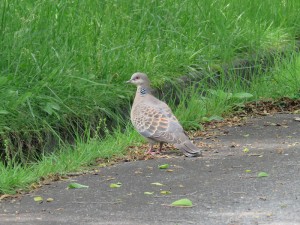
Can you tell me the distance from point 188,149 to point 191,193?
4.39 feet

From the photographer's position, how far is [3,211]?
19.5 feet

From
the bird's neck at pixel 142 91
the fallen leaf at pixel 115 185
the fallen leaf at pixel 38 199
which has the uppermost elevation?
the bird's neck at pixel 142 91

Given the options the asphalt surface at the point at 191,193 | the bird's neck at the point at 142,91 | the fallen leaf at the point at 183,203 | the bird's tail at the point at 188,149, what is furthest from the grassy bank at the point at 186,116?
the fallen leaf at the point at 183,203

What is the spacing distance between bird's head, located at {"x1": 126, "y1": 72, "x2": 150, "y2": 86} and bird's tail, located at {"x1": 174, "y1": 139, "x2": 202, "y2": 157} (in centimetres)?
95

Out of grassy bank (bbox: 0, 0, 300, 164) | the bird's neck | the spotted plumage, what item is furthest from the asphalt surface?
grassy bank (bbox: 0, 0, 300, 164)

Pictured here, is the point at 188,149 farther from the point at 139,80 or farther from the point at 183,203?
the point at 183,203

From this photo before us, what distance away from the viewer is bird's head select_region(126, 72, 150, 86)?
8.41m

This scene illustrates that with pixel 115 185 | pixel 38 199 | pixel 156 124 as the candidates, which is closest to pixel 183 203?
pixel 115 185

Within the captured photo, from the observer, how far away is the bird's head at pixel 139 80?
841 centimetres

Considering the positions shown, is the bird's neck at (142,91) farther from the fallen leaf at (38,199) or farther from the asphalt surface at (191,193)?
the fallen leaf at (38,199)

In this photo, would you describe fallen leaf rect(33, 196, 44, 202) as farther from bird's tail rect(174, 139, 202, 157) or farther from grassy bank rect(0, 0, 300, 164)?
bird's tail rect(174, 139, 202, 157)

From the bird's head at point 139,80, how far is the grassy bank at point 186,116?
411mm

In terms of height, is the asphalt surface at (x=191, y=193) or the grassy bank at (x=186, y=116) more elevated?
the asphalt surface at (x=191, y=193)

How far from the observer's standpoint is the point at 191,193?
20.6 ft
